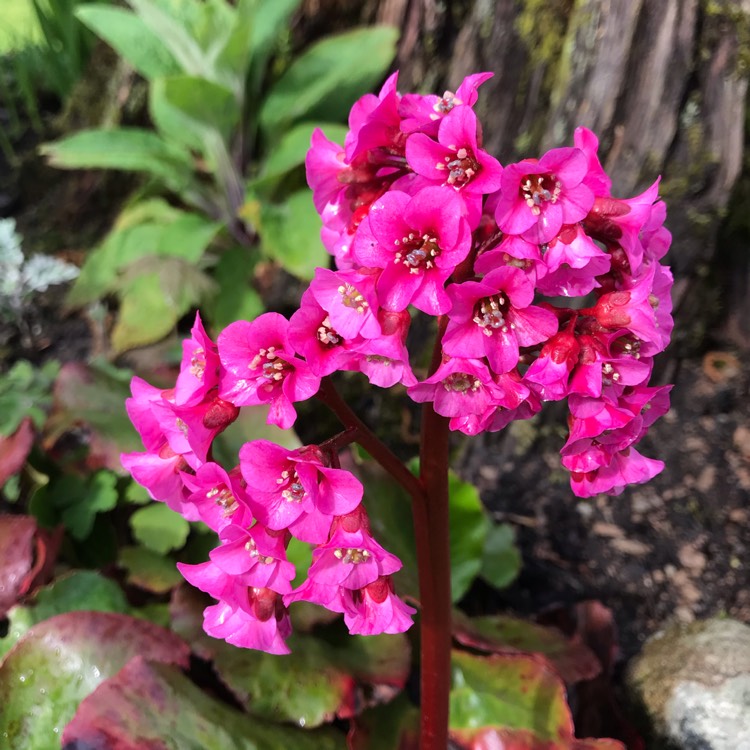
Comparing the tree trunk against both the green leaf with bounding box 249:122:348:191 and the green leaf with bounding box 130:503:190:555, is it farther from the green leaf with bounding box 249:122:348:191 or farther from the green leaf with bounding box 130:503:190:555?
the green leaf with bounding box 130:503:190:555

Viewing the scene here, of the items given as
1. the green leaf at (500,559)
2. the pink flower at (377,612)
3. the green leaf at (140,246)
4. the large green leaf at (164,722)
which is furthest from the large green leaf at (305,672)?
the green leaf at (140,246)

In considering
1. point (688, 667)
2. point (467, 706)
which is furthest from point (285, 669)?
point (688, 667)

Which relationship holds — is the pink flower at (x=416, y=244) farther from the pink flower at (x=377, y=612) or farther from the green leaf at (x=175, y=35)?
the green leaf at (x=175, y=35)

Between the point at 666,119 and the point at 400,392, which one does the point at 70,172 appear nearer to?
the point at 400,392

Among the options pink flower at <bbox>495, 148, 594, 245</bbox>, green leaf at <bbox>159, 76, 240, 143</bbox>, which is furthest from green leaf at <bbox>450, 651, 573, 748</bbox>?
green leaf at <bbox>159, 76, 240, 143</bbox>

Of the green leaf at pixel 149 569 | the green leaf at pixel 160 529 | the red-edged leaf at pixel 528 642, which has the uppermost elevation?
the green leaf at pixel 160 529

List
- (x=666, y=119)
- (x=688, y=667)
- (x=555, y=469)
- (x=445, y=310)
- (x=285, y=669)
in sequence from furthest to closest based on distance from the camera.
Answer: (x=555, y=469)
(x=666, y=119)
(x=688, y=667)
(x=285, y=669)
(x=445, y=310)

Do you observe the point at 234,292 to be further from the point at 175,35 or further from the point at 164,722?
the point at 164,722

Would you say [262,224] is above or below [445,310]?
below
